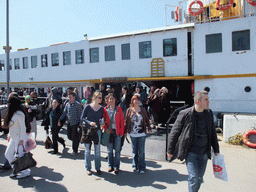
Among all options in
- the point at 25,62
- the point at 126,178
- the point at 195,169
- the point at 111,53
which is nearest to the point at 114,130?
the point at 126,178

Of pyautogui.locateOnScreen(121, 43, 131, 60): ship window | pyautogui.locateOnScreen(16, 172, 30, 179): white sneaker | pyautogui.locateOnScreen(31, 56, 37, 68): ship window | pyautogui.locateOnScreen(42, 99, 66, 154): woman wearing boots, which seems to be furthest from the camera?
pyautogui.locateOnScreen(31, 56, 37, 68): ship window

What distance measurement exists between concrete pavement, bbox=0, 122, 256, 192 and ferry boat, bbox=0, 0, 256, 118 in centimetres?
588

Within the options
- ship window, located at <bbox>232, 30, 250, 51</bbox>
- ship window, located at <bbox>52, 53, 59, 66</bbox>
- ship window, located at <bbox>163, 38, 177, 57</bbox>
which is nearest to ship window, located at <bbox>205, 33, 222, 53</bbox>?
ship window, located at <bbox>232, 30, 250, 51</bbox>

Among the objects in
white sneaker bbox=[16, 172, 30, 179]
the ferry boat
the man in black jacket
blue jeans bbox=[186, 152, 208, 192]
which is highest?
the ferry boat

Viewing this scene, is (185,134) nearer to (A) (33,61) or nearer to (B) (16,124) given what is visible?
(B) (16,124)

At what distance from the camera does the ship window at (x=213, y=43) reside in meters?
11.5

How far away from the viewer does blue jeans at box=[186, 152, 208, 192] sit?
10.8 feet

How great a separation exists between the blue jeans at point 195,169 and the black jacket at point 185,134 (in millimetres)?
112

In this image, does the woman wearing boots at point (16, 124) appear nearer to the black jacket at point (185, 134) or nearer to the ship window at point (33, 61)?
the black jacket at point (185, 134)

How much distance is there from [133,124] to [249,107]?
8319 millimetres

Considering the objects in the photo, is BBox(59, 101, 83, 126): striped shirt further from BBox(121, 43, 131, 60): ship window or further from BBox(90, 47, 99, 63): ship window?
BBox(90, 47, 99, 63): ship window

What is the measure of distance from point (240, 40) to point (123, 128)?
29.9 ft

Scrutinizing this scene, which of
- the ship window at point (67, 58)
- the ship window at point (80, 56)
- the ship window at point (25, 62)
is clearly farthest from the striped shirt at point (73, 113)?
the ship window at point (25, 62)

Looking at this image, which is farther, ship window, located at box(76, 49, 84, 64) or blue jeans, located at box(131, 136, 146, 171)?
ship window, located at box(76, 49, 84, 64)
